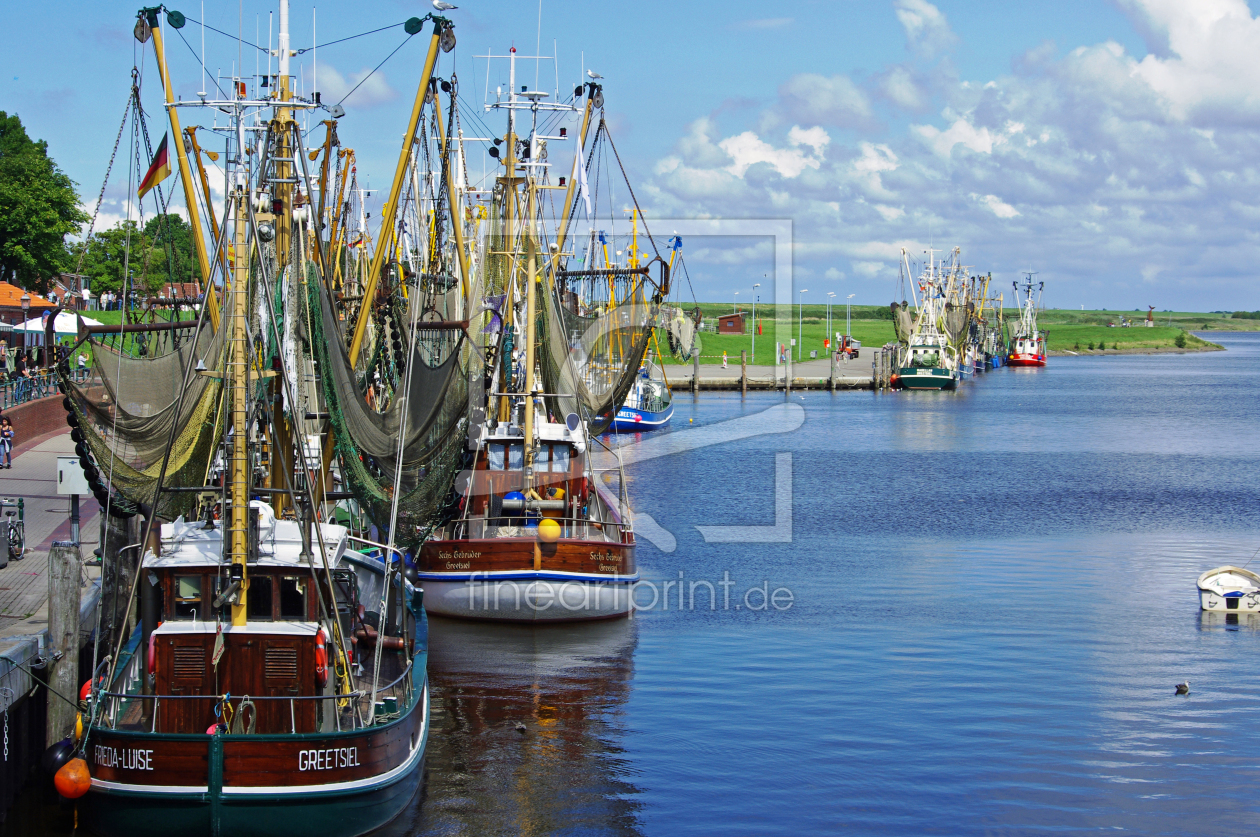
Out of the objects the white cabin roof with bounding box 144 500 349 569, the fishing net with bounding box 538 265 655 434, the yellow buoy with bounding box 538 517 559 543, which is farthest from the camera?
the fishing net with bounding box 538 265 655 434

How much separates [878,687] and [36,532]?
20997mm

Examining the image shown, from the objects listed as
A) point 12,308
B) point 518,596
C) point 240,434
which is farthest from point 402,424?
point 12,308

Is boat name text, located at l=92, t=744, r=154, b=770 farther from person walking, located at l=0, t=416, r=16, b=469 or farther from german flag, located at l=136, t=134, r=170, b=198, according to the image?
person walking, located at l=0, t=416, r=16, b=469

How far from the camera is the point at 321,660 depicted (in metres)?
18.9

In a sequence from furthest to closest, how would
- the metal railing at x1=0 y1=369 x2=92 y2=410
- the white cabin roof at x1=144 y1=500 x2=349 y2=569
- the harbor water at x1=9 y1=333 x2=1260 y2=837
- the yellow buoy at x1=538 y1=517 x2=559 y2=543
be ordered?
the metal railing at x1=0 y1=369 x2=92 y2=410 < the yellow buoy at x1=538 y1=517 x2=559 y2=543 < the harbor water at x1=9 y1=333 x2=1260 y2=837 < the white cabin roof at x1=144 y1=500 x2=349 y2=569

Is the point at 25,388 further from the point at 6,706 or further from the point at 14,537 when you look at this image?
the point at 6,706

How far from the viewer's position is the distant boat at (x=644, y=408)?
304 ft

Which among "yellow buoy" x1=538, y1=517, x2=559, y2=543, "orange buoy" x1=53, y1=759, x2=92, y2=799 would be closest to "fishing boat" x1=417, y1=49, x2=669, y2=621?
"yellow buoy" x1=538, y1=517, x2=559, y2=543

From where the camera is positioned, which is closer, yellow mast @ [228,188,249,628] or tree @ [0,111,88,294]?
yellow mast @ [228,188,249,628]

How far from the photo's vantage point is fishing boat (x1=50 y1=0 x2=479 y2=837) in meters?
17.6

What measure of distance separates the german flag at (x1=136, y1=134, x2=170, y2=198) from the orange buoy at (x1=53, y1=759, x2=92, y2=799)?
42.8ft

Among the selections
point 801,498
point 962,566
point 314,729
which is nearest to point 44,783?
point 314,729

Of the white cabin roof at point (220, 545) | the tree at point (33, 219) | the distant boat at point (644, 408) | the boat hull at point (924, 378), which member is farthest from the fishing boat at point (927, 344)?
the white cabin roof at point (220, 545)

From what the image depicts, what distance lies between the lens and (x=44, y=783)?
20.3 meters
